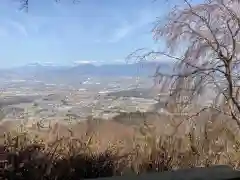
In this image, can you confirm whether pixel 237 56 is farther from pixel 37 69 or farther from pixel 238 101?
pixel 37 69

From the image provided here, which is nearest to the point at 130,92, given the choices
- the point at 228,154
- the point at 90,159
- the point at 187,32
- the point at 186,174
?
the point at 187,32

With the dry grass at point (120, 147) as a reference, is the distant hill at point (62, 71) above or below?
above

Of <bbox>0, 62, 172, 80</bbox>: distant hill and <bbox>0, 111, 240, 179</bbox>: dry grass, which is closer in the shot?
<bbox>0, 111, 240, 179</bbox>: dry grass

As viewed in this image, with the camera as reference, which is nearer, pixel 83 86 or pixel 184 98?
pixel 184 98

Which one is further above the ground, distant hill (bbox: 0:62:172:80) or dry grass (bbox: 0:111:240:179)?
distant hill (bbox: 0:62:172:80)

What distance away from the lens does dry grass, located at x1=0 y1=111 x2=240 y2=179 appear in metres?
3.97

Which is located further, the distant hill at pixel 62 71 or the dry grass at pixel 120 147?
the distant hill at pixel 62 71

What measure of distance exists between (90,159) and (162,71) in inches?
97.1

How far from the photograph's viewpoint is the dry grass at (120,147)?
3.97 meters

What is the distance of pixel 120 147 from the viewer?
5000mm

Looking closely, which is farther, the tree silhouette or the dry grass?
the tree silhouette

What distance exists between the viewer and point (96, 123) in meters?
6.05

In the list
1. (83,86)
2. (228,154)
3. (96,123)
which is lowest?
(228,154)

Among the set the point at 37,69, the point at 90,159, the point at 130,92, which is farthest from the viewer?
the point at 37,69
